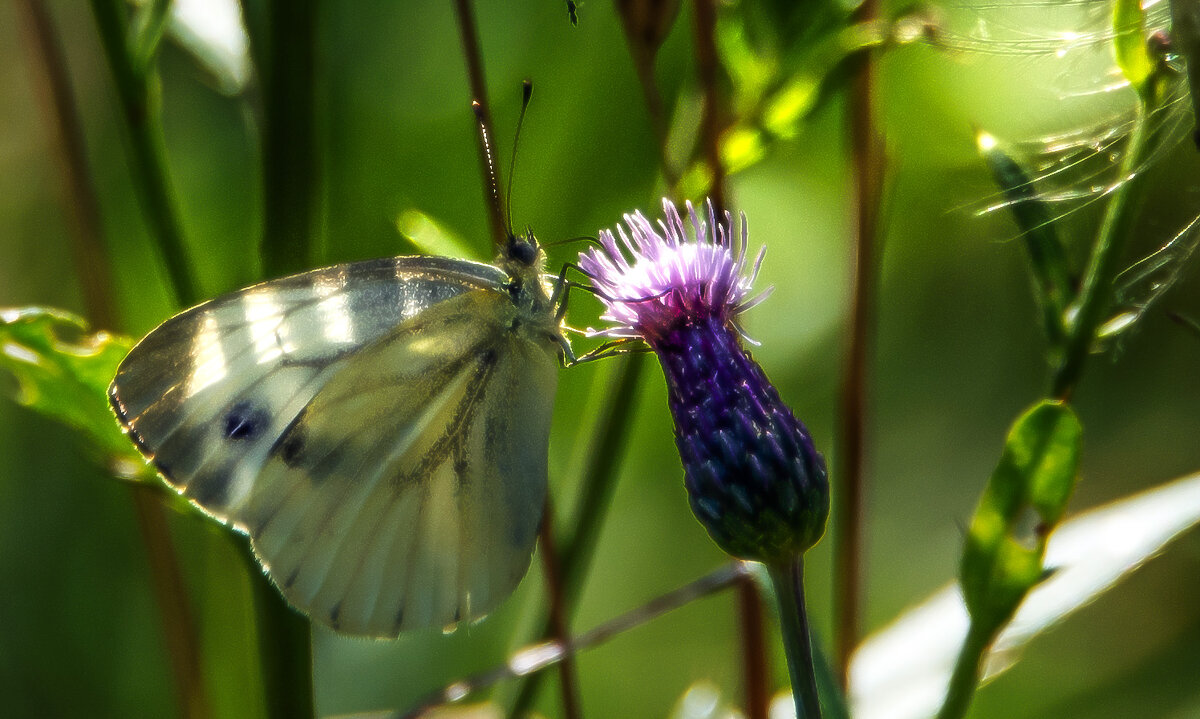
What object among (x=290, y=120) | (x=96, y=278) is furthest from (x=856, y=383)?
(x=96, y=278)

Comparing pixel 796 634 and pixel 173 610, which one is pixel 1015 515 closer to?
pixel 796 634

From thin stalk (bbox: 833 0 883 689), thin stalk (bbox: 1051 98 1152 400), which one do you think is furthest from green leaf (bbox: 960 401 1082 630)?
thin stalk (bbox: 833 0 883 689)

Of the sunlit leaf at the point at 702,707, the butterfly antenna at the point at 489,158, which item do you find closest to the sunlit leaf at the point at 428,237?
the butterfly antenna at the point at 489,158

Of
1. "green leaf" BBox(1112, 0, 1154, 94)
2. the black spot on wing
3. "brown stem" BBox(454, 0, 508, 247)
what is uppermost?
"brown stem" BBox(454, 0, 508, 247)

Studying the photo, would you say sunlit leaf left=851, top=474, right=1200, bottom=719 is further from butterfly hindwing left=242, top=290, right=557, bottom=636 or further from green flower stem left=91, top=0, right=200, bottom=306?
green flower stem left=91, top=0, right=200, bottom=306

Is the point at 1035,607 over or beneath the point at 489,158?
beneath

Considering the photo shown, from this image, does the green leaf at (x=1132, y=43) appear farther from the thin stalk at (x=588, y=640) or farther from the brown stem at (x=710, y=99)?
the thin stalk at (x=588, y=640)

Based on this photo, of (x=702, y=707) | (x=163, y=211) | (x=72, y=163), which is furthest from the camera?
(x=72, y=163)
